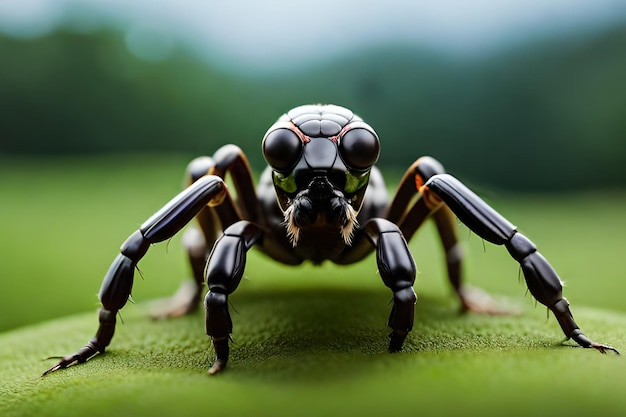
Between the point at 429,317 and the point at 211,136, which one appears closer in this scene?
the point at 429,317

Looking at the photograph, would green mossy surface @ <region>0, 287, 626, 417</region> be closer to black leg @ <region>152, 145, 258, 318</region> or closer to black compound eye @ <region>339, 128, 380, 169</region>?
black leg @ <region>152, 145, 258, 318</region>

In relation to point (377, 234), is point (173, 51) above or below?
above

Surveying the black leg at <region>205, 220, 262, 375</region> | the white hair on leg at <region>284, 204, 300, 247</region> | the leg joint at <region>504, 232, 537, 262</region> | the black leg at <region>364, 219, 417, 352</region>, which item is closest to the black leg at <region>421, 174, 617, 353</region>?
the leg joint at <region>504, 232, 537, 262</region>

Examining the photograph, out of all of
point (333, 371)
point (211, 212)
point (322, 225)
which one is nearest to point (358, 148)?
point (322, 225)

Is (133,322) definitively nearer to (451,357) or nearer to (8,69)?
(451,357)

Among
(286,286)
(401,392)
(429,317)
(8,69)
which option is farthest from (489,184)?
(401,392)

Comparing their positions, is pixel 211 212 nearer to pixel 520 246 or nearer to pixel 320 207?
pixel 320 207
